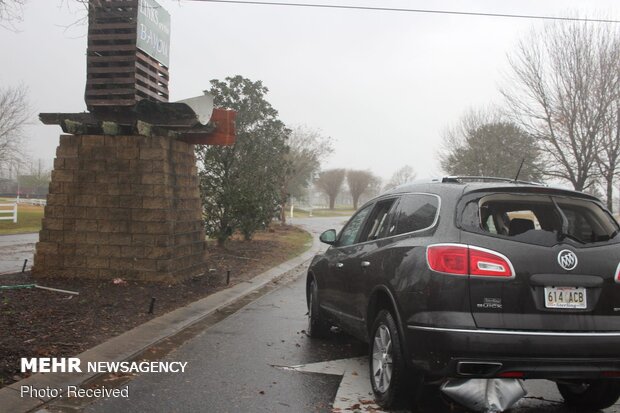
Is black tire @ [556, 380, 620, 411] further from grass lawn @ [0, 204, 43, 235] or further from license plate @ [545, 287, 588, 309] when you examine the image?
grass lawn @ [0, 204, 43, 235]

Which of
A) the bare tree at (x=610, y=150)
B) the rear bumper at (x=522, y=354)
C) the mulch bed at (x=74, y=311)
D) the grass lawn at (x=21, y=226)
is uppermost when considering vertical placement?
the bare tree at (x=610, y=150)

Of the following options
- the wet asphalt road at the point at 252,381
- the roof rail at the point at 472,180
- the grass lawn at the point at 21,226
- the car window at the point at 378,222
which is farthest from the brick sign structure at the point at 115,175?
the grass lawn at the point at 21,226

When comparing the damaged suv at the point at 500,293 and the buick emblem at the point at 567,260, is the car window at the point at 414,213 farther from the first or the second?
the buick emblem at the point at 567,260

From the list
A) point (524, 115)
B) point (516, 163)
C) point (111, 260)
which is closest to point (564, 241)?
point (111, 260)

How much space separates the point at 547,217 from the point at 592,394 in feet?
4.81

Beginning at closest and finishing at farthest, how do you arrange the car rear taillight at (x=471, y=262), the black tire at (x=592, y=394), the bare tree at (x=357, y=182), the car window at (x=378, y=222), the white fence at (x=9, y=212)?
1. the car rear taillight at (x=471, y=262)
2. the black tire at (x=592, y=394)
3. the car window at (x=378, y=222)
4. the white fence at (x=9, y=212)
5. the bare tree at (x=357, y=182)

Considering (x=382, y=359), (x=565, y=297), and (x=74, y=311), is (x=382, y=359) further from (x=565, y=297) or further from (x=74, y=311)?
(x=74, y=311)

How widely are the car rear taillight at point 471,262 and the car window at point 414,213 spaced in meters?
0.39

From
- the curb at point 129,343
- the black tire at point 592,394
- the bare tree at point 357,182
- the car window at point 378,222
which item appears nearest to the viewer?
the curb at point 129,343

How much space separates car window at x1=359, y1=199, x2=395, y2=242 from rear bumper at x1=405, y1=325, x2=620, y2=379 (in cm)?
144

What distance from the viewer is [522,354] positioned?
3.35m

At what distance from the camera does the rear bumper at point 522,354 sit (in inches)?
132

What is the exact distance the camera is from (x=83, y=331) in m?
5.88

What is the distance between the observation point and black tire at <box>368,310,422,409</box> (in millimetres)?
3805
